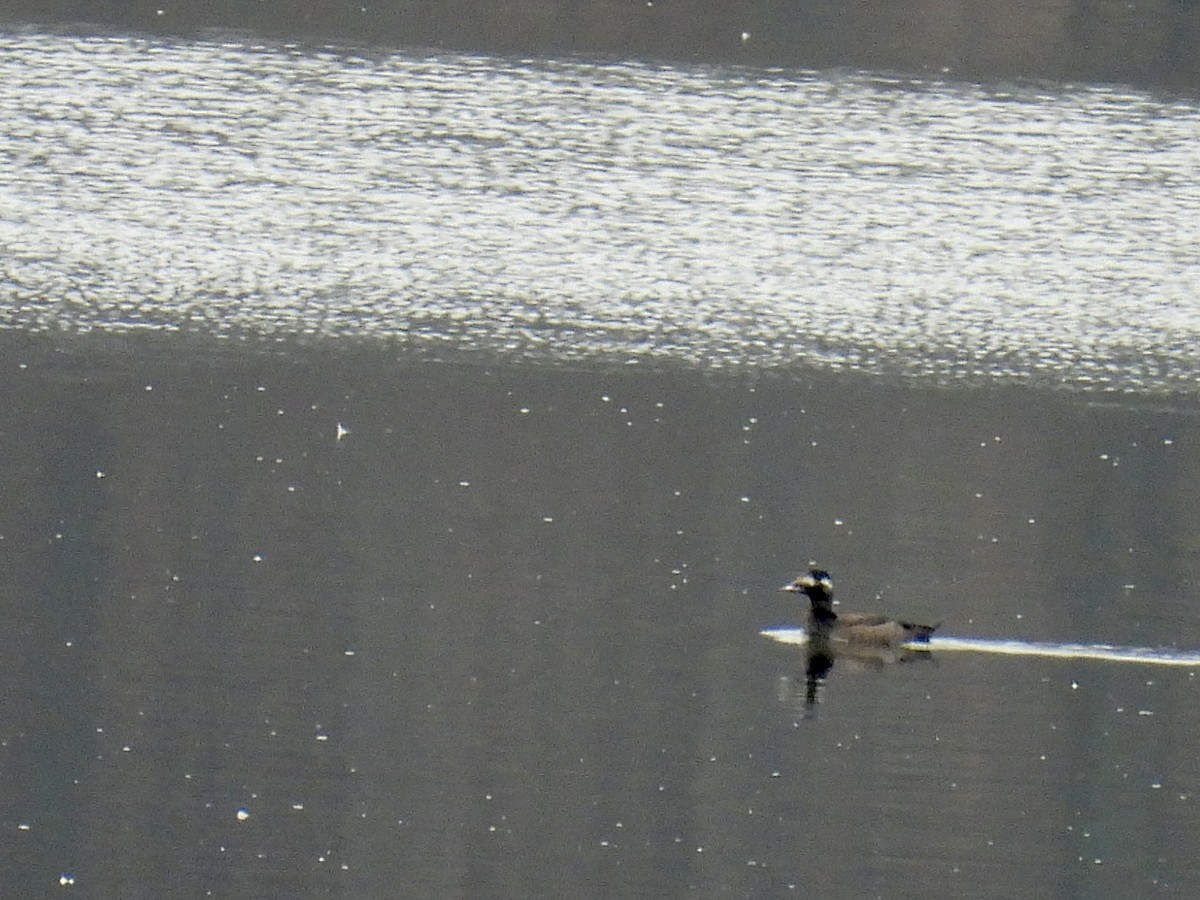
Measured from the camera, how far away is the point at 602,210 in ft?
67.9

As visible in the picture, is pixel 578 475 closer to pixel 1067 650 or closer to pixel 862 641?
pixel 862 641

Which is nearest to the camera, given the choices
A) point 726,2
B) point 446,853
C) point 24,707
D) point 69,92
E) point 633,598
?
point 446,853

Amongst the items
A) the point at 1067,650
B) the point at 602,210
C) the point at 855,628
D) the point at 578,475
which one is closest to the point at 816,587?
the point at 855,628

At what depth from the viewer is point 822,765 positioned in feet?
30.0

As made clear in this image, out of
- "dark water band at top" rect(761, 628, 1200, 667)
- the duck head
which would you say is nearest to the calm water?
"dark water band at top" rect(761, 628, 1200, 667)

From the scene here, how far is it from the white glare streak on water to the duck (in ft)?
18.4

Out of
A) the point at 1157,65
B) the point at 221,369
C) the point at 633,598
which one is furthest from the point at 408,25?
the point at 633,598

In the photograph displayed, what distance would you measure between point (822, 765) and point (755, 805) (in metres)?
0.52

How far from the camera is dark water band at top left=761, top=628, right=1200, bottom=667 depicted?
10.7 metres

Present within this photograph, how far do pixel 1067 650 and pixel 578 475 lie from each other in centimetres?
354

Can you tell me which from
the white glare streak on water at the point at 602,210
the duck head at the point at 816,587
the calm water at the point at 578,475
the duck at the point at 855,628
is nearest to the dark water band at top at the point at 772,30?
the white glare streak on water at the point at 602,210

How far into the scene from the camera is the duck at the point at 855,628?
10742mm

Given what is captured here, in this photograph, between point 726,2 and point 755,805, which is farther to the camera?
point 726,2

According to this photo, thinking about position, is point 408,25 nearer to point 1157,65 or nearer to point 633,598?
point 1157,65
